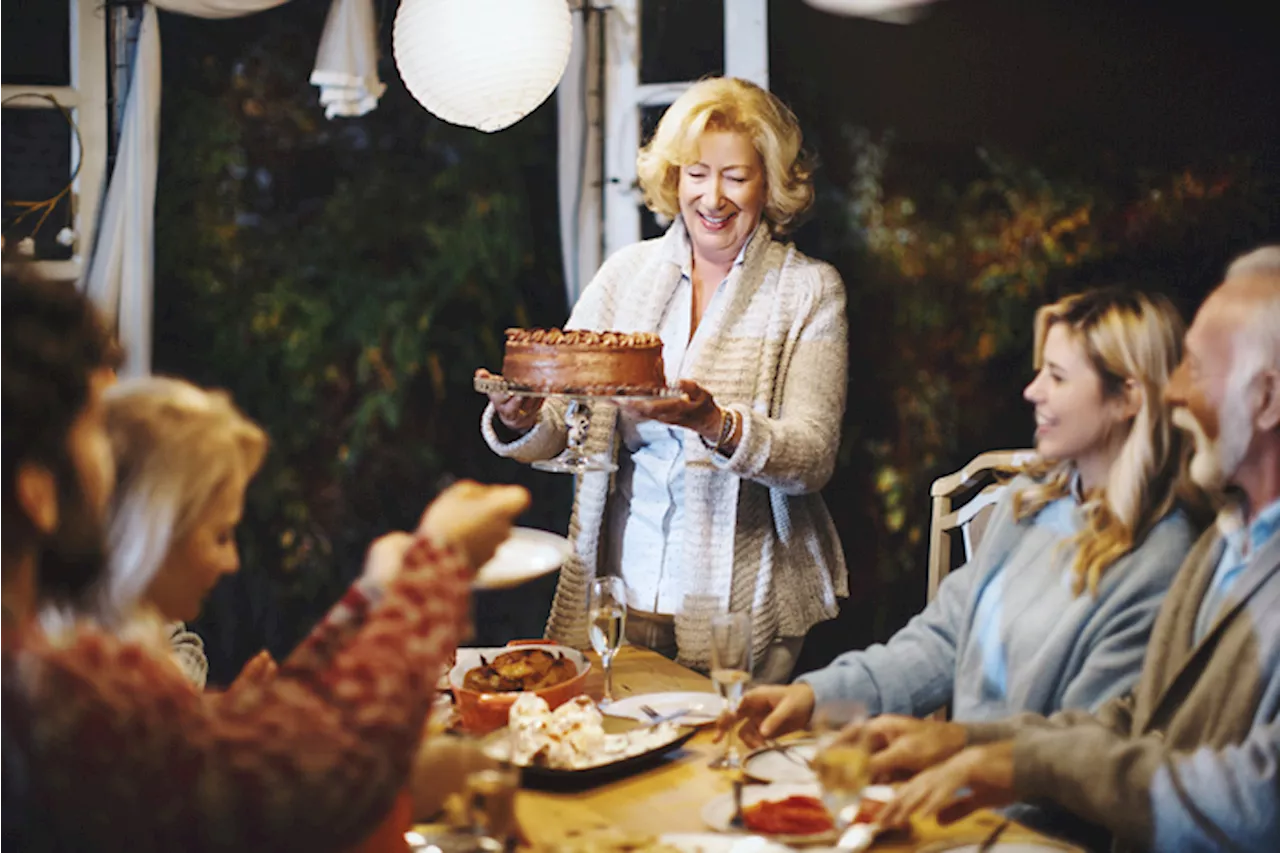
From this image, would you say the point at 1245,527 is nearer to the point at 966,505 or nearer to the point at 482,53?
the point at 966,505

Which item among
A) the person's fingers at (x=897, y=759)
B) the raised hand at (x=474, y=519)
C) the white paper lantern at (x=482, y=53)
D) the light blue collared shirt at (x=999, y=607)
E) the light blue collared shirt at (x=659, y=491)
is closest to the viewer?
the raised hand at (x=474, y=519)

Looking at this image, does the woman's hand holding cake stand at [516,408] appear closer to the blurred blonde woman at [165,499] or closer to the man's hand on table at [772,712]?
the man's hand on table at [772,712]

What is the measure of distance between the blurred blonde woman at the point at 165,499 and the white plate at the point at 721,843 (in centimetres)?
61

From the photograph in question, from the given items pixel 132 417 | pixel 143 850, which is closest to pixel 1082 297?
pixel 132 417

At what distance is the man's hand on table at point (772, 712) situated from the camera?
6.02 feet

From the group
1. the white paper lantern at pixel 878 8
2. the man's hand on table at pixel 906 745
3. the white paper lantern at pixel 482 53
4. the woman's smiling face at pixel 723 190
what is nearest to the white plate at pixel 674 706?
the man's hand on table at pixel 906 745

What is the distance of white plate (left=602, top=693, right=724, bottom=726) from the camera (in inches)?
75.0

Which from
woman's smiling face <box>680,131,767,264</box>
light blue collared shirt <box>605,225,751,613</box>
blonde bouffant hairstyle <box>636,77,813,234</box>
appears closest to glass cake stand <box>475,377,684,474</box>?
light blue collared shirt <box>605,225,751,613</box>

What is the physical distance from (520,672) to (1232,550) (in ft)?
3.39

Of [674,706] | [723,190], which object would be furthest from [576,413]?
[674,706]

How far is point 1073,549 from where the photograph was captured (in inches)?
70.9

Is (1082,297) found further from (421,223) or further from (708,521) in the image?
(421,223)

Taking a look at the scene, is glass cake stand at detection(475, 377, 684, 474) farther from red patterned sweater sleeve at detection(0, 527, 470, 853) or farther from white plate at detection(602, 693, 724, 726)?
red patterned sweater sleeve at detection(0, 527, 470, 853)

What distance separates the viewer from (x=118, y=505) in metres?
1.21
